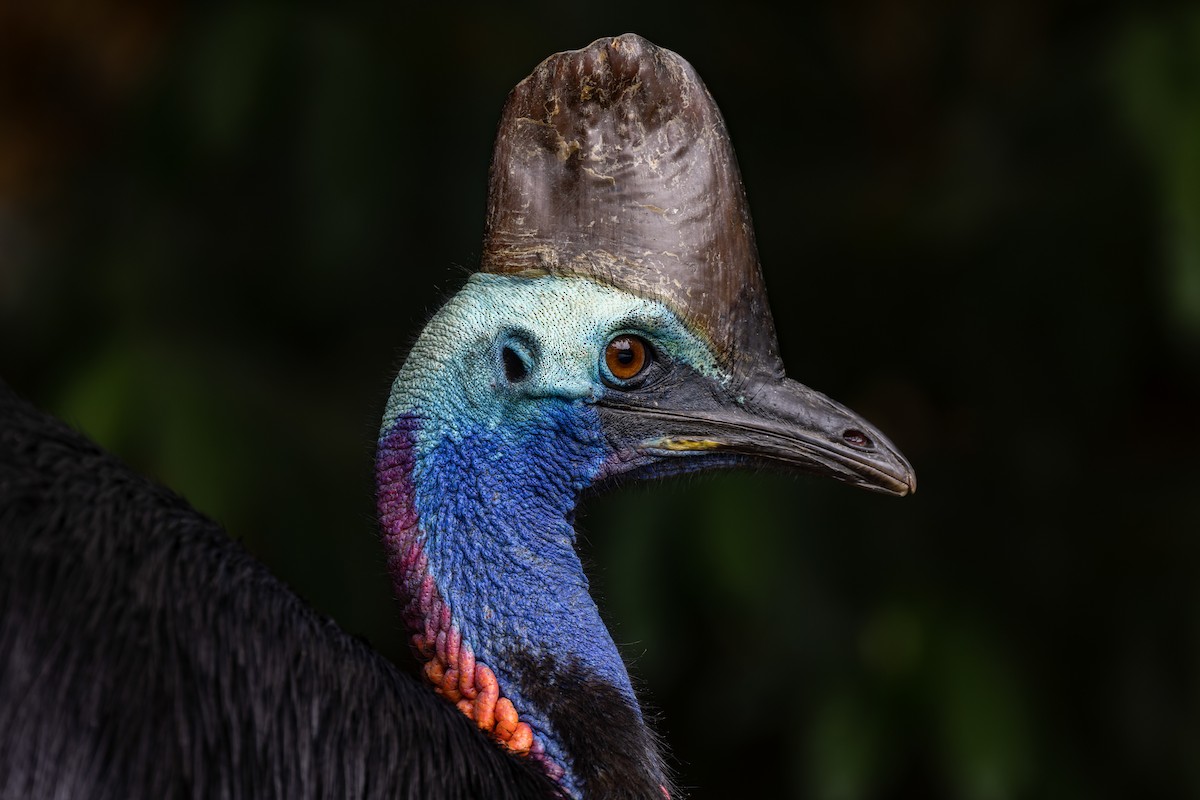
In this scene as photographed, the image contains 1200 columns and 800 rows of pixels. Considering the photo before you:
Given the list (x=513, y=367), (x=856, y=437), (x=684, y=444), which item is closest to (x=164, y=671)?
(x=513, y=367)

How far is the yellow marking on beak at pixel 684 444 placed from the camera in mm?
1867

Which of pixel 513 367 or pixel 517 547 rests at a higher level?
pixel 513 367

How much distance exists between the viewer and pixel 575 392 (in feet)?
5.96

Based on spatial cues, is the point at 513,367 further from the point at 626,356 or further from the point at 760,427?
the point at 760,427

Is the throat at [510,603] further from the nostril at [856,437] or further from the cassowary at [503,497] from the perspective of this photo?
the nostril at [856,437]

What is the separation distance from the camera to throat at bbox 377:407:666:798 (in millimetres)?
1691

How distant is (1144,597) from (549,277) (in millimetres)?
2147

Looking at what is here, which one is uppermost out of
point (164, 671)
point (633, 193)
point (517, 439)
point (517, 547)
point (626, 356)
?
point (633, 193)

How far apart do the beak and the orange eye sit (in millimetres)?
26

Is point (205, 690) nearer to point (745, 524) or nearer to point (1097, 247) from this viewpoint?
point (745, 524)

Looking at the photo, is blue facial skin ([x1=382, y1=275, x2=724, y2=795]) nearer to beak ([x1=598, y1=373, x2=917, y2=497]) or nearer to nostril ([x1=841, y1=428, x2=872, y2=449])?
beak ([x1=598, y1=373, x2=917, y2=497])

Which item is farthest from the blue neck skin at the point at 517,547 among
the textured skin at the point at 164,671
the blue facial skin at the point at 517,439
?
the textured skin at the point at 164,671

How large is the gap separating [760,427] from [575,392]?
0.21 metres

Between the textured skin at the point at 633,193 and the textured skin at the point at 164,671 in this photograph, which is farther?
the textured skin at the point at 633,193
